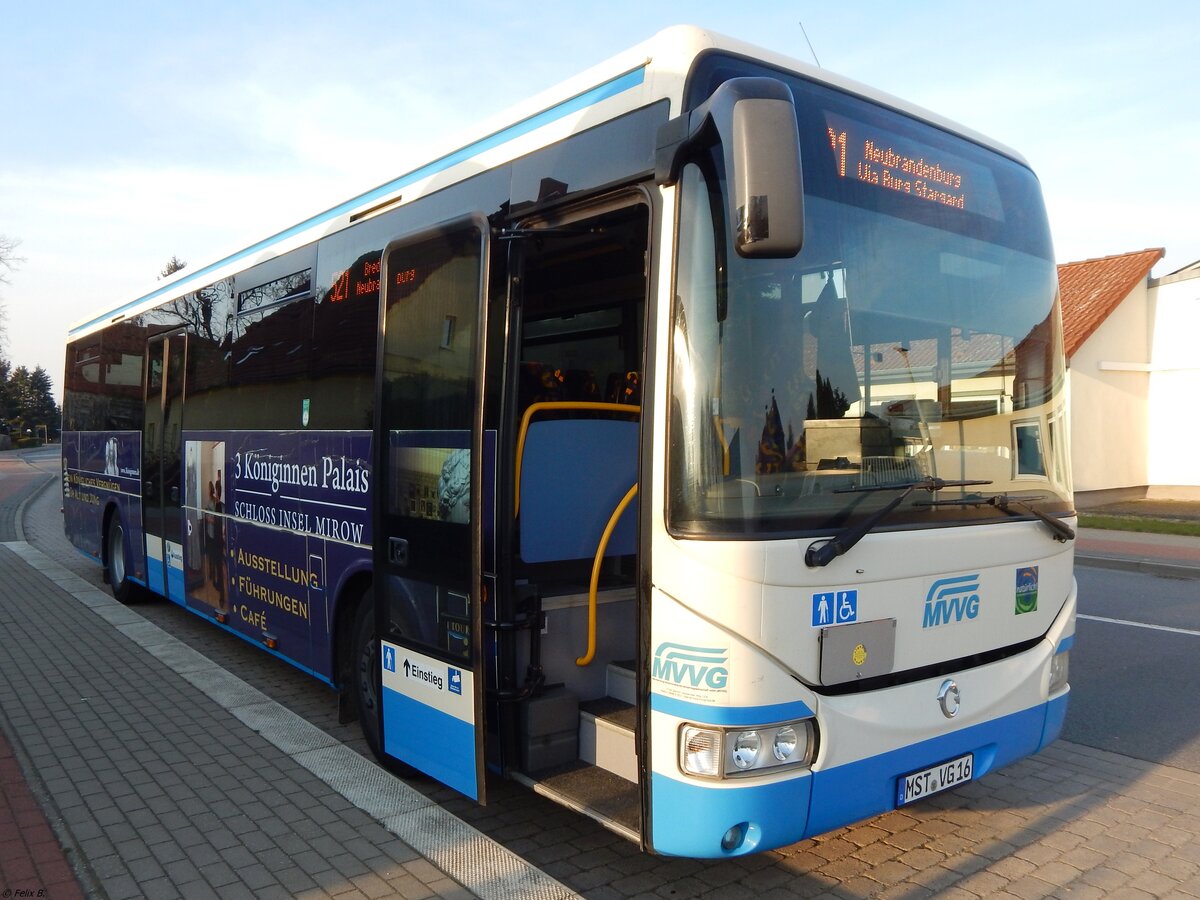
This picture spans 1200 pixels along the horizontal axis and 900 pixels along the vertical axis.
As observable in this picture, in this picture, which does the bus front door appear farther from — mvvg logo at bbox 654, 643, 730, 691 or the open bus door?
mvvg logo at bbox 654, 643, 730, 691

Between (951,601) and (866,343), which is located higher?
(866,343)

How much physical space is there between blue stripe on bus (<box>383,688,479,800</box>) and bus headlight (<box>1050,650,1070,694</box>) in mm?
2545

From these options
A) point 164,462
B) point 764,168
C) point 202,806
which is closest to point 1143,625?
point 764,168

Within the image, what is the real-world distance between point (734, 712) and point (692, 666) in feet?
0.67

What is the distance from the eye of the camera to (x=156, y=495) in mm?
8906

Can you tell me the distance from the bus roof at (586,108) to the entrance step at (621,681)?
2363 mm

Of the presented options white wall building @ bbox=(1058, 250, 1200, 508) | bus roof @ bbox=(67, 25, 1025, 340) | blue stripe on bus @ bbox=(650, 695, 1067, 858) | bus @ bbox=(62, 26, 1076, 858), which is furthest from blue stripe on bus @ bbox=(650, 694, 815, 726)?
white wall building @ bbox=(1058, 250, 1200, 508)

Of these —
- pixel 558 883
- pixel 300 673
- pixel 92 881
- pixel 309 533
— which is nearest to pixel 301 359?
pixel 309 533

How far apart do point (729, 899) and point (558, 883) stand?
682mm

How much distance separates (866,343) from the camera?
11.9 feet

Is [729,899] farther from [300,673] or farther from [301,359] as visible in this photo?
[300,673]

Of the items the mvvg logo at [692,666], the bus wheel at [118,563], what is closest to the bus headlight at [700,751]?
the mvvg logo at [692,666]

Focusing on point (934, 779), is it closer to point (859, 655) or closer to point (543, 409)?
point (859, 655)

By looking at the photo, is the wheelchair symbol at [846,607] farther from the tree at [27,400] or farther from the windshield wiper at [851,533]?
the tree at [27,400]
